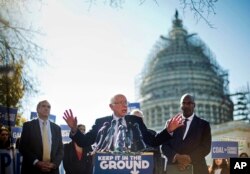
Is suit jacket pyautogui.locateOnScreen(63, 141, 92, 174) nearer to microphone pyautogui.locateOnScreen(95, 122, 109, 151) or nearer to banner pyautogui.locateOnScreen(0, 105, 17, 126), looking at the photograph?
microphone pyautogui.locateOnScreen(95, 122, 109, 151)

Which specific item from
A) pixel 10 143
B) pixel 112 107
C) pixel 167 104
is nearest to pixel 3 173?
pixel 10 143

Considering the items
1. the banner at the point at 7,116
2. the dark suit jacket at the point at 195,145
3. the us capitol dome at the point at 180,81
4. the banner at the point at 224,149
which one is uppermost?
the us capitol dome at the point at 180,81

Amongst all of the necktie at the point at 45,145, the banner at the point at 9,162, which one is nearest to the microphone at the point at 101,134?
the necktie at the point at 45,145

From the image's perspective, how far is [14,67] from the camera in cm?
585

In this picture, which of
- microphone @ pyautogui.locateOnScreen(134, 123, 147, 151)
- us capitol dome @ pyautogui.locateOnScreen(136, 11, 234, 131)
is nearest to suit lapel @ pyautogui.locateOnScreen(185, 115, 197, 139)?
microphone @ pyautogui.locateOnScreen(134, 123, 147, 151)

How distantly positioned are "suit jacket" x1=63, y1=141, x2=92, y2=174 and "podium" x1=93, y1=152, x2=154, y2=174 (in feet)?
4.15

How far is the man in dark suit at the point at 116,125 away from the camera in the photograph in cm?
424

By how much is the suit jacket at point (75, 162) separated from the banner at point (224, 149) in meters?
3.82

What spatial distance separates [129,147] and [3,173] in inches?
68.8

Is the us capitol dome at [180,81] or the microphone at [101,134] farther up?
the us capitol dome at [180,81]

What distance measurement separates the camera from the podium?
389cm

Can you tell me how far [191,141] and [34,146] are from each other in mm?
1739

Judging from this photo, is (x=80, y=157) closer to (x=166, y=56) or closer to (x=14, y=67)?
(x=14, y=67)

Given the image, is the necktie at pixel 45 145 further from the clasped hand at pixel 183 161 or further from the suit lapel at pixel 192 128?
the suit lapel at pixel 192 128
